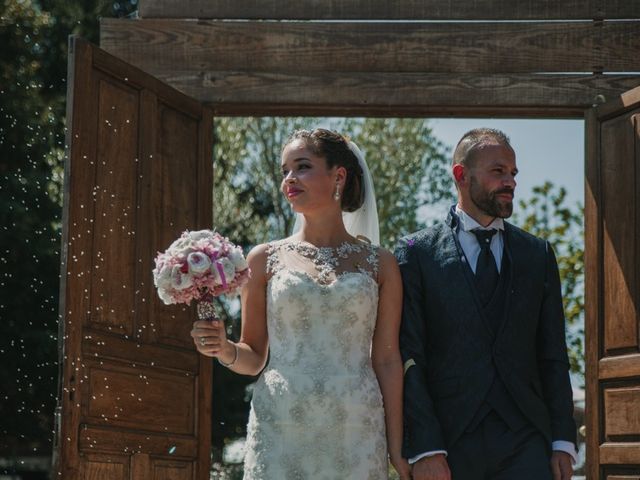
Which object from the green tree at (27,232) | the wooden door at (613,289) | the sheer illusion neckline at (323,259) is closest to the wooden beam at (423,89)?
the wooden door at (613,289)

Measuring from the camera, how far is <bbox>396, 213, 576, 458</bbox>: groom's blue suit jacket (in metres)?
5.13

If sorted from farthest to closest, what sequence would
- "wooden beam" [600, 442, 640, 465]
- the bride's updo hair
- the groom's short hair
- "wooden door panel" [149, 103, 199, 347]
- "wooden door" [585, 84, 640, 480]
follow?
"wooden door panel" [149, 103, 199, 347] < "wooden door" [585, 84, 640, 480] < "wooden beam" [600, 442, 640, 465] < the bride's updo hair < the groom's short hair

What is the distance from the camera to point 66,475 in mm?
6453

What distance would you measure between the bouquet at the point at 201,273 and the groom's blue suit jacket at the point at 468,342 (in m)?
0.78

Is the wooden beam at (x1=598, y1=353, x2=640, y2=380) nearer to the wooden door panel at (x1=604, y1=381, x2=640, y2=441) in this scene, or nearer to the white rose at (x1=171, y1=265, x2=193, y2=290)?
the wooden door panel at (x1=604, y1=381, x2=640, y2=441)

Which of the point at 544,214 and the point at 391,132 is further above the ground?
the point at 391,132

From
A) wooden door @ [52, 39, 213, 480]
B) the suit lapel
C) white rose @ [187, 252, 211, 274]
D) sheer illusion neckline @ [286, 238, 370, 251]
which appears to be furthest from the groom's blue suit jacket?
wooden door @ [52, 39, 213, 480]

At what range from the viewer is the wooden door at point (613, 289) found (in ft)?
24.1

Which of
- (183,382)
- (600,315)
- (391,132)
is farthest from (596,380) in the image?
(391,132)

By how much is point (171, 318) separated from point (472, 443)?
2985mm

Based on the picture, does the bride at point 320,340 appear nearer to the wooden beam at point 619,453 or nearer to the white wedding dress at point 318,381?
the white wedding dress at point 318,381

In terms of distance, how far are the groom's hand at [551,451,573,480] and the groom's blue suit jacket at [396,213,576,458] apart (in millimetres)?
69

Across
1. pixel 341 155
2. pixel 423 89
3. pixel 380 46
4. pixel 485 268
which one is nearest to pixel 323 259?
pixel 341 155

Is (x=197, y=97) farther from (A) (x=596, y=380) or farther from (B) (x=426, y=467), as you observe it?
(B) (x=426, y=467)
